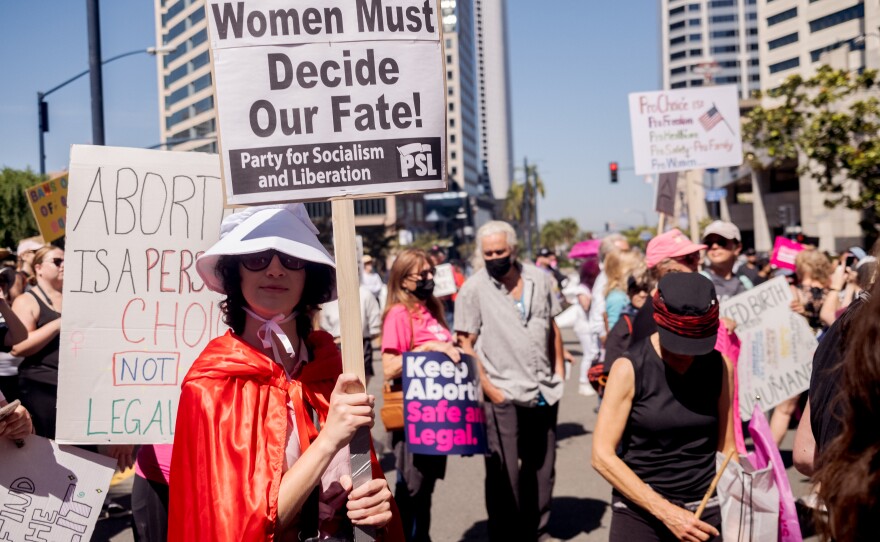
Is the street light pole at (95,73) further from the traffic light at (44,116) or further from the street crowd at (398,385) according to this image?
the traffic light at (44,116)

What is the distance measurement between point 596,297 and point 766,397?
341 cm

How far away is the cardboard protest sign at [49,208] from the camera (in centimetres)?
888

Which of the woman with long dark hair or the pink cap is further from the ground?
the pink cap

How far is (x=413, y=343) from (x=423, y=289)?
39 centimetres

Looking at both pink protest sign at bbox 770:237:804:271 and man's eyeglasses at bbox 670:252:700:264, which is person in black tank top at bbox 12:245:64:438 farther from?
pink protest sign at bbox 770:237:804:271

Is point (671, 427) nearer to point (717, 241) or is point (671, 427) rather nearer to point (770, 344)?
point (770, 344)

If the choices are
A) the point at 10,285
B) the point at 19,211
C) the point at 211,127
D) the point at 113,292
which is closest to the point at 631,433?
the point at 113,292

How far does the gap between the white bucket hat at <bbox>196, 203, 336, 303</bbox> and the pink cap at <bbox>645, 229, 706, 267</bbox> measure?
2904 mm

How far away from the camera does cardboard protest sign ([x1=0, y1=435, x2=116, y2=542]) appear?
10.6 ft

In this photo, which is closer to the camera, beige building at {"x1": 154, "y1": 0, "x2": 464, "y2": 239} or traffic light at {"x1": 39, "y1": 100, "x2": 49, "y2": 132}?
beige building at {"x1": 154, "y1": 0, "x2": 464, "y2": 239}

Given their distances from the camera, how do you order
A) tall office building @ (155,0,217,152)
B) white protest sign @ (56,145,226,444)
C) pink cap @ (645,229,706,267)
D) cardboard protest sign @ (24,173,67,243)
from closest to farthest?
white protest sign @ (56,145,226,444), pink cap @ (645,229,706,267), tall office building @ (155,0,217,152), cardboard protest sign @ (24,173,67,243)

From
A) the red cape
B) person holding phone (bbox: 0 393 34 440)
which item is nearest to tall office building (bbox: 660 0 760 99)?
person holding phone (bbox: 0 393 34 440)

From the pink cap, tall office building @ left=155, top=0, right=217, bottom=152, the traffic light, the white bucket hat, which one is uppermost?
the traffic light

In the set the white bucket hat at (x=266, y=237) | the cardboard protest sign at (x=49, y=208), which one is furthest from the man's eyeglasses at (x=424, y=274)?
the cardboard protest sign at (x=49, y=208)
